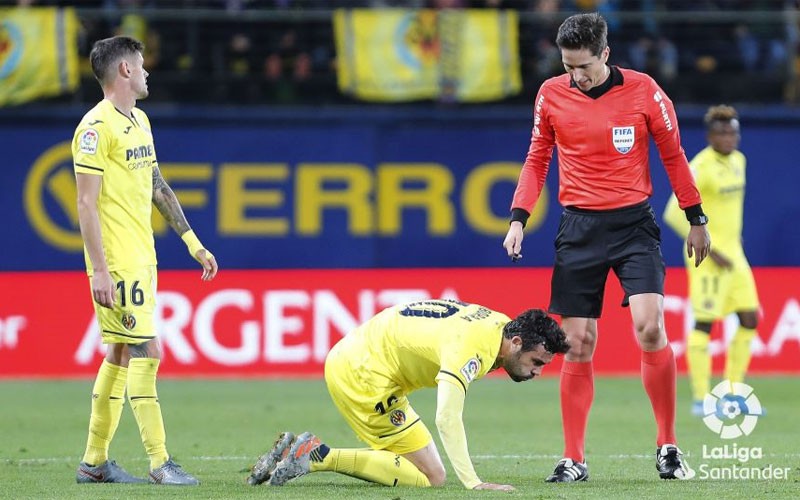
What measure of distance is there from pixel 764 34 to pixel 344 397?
1190cm

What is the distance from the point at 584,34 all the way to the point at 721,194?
4755 millimetres

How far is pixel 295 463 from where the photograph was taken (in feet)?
22.7

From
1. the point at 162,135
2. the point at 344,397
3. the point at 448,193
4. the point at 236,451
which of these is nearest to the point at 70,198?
the point at 162,135

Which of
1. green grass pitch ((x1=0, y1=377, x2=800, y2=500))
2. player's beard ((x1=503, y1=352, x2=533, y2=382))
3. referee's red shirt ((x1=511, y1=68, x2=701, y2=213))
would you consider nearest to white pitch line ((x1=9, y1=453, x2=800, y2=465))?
green grass pitch ((x1=0, y1=377, x2=800, y2=500))

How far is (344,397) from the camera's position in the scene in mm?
7031

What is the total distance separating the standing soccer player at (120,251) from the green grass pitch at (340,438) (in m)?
0.30

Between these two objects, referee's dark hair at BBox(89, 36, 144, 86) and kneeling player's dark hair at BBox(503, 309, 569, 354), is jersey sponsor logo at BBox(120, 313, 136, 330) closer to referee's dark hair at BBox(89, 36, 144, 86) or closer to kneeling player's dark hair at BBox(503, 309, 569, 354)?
referee's dark hair at BBox(89, 36, 144, 86)

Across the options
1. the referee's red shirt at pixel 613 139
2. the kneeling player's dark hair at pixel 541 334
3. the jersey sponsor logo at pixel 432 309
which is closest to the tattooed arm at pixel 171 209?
the jersey sponsor logo at pixel 432 309

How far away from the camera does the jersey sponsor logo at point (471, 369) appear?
6.39 meters

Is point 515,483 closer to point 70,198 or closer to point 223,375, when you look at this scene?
point 223,375

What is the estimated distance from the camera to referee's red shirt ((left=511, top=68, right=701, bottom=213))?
7.22 meters

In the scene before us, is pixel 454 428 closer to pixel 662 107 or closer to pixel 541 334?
pixel 541 334

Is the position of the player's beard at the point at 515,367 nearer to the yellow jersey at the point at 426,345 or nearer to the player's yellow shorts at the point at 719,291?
the yellow jersey at the point at 426,345

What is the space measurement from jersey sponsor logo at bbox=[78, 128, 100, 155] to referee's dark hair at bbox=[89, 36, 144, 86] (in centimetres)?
33
